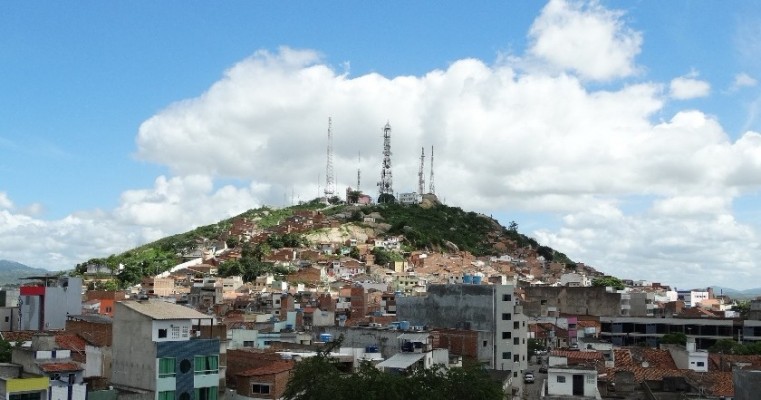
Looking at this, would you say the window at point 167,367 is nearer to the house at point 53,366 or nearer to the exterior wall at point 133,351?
the exterior wall at point 133,351

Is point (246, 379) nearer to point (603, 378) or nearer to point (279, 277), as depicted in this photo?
point (603, 378)

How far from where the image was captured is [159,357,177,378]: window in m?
28.6

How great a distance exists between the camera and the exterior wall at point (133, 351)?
28.8 m

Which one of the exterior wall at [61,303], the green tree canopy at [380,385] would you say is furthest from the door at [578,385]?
the exterior wall at [61,303]

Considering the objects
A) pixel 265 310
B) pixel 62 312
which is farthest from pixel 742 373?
pixel 265 310

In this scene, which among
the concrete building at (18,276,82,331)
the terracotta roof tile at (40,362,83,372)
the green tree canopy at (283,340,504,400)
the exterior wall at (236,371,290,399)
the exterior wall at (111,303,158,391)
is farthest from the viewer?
the concrete building at (18,276,82,331)

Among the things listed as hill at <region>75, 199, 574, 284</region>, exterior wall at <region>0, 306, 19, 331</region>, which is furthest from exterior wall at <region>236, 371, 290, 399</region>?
hill at <region>75, 199, 574, 284</region>

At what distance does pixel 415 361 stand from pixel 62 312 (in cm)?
2563

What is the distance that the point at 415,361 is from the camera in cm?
3403

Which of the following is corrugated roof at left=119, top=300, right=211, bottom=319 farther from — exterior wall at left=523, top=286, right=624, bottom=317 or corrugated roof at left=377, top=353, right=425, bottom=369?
exterior wall at left=523, top=286, right=624, bottom=317

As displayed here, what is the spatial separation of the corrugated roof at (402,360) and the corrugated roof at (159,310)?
7.95 metres

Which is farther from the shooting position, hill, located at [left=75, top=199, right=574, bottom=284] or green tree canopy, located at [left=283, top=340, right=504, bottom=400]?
hill, located at [left=75, top=199, right=574, bottom=284]

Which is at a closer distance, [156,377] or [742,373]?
[742,373]

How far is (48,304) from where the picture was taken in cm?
4850
